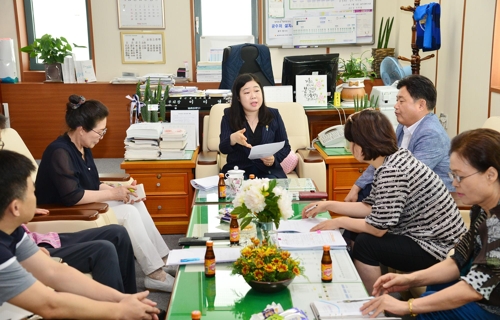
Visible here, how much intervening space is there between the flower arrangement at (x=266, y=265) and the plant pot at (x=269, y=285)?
1 centimetres

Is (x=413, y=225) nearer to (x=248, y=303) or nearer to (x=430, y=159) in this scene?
(x=430, y=159)

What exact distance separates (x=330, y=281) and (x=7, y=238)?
3.66ft

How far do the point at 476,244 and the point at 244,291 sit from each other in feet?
2.71

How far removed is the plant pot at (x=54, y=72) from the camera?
6.15 m

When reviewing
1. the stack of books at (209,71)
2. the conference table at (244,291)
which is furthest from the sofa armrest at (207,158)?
the stack of books at (209,71)

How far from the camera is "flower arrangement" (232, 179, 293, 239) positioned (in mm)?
2238

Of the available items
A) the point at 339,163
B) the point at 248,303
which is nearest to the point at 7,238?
the point at 248,303

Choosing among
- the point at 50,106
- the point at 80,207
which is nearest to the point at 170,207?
the point at 80,207

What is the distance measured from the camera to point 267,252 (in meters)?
1.95

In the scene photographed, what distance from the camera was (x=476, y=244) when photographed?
6.40 feet

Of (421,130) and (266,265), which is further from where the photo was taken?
(421,130)

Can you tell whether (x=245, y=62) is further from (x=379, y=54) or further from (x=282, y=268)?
(x=282, y=268)

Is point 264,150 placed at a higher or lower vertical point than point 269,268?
higher

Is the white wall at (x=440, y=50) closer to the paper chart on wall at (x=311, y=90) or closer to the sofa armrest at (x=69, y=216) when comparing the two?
the paper chart on wall at (x=311, y=90)
